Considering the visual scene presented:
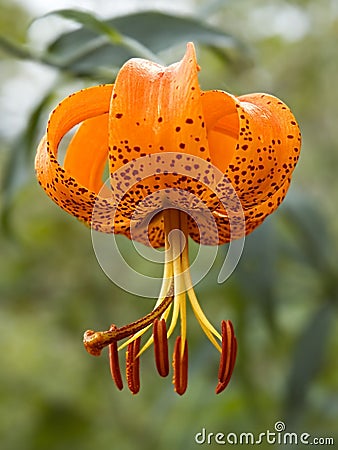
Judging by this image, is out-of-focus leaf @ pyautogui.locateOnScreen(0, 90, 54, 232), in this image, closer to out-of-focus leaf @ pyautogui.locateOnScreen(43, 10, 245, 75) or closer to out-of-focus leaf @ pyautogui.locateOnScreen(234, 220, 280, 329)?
out-of-focus leaf @ pyautogui.locateOnScreen(43, 10, 245, 75)

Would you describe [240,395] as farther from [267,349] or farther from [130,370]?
[130,370]

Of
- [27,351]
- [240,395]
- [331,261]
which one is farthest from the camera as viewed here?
[27,351]

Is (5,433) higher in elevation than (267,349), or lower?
lower

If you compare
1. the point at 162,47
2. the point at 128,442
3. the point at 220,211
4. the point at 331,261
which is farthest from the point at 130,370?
the point at 128,442

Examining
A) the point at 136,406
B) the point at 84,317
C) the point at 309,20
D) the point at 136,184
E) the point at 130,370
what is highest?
the point at 309,20

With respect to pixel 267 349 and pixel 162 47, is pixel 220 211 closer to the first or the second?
pixel 162 47

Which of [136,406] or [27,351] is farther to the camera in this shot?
[136,406]

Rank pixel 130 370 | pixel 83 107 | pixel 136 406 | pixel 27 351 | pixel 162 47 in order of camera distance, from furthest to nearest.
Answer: pixel 136 406 → pixel 27 351 → pixel 162 47 → pixel 130 370 → pixel 83 107

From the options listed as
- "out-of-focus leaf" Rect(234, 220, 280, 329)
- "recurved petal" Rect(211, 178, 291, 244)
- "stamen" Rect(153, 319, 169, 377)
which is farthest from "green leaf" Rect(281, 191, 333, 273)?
"stamen" Rect(153, 319, 169, 377)

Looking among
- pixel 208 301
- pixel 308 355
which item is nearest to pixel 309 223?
pixel 308 355
